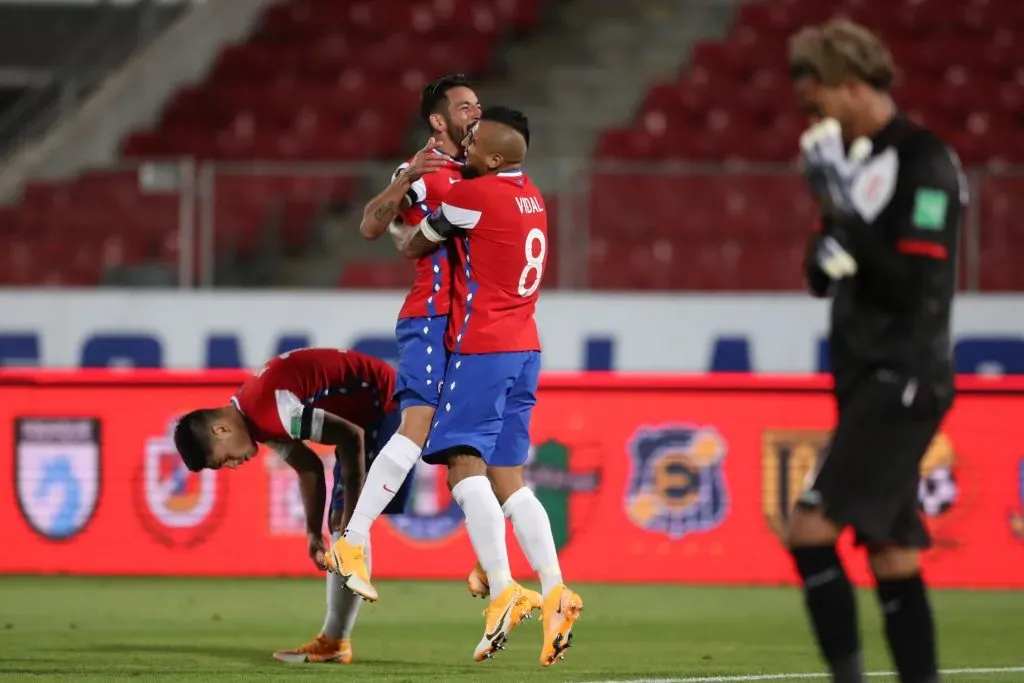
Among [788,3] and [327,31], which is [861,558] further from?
[327,31]

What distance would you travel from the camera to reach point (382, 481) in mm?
6711

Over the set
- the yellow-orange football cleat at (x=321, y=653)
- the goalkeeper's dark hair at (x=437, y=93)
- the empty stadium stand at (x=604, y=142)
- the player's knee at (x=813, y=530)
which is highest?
the empty stadium stand at (x=604, y=142)

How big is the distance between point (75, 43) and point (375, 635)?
49.2ft

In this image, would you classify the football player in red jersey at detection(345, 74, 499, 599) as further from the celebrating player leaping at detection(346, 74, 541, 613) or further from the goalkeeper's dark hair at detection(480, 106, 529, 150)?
the goalkeeper's dark hair at detection(480, 106, 529, 150)

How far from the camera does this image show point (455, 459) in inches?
259

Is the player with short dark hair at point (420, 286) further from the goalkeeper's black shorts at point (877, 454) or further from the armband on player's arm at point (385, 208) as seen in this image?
the goalkeeper's black shorts at point (877, 454)

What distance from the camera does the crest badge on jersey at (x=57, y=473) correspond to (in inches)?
430

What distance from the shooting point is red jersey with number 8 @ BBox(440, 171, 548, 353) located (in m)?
6.49

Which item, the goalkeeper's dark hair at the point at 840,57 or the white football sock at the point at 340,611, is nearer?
the goalkeeper's dark hair at the point at 840,57

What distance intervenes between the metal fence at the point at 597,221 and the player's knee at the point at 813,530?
340 inches

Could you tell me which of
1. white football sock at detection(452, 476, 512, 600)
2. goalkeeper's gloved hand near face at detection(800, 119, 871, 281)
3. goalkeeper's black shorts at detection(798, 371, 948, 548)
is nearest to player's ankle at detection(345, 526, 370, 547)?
white football sock at detection(452, 476, 512, 600)

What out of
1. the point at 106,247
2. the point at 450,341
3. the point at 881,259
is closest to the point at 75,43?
the point at 106,247

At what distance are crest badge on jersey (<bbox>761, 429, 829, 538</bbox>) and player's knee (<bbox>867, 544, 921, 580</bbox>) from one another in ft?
19.6

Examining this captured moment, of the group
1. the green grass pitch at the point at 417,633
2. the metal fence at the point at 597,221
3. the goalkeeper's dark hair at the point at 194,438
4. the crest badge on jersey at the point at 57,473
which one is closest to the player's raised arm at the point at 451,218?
the goalkeeper's dark hair at the point at 194,438
